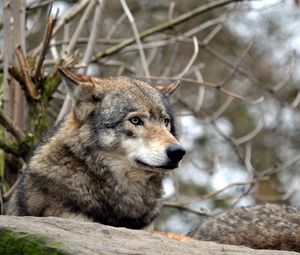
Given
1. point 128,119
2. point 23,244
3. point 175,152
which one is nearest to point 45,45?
point 128,119

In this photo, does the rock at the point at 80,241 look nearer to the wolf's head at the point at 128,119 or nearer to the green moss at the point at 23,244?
the green moss at the point at 23,244

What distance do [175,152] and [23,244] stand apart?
205 centimetres

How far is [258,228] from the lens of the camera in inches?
287

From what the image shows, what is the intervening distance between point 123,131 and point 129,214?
73 cm

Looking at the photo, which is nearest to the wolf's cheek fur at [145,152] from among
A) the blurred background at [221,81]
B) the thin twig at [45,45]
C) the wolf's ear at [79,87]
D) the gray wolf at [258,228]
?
the wolf's ear at [79,87]

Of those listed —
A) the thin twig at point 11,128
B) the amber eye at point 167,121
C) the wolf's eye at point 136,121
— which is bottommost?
the wolf's eye at point 136,121

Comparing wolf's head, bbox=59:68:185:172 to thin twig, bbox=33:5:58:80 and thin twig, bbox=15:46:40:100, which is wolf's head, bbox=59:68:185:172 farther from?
thin twig, bbox=15:46:40:100

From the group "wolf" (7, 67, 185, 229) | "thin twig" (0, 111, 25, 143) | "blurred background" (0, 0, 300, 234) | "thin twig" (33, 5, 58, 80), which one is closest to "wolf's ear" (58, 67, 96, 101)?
"wolf" (7, 67, 185, 229)

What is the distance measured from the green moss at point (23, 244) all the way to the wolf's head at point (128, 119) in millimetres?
1983

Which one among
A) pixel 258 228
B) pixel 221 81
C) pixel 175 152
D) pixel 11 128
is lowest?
pixel 258 228

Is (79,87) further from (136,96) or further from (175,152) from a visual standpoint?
(175,152)

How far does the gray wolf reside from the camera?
7.20 metres

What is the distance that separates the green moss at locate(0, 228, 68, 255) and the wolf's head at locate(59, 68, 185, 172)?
198 cm

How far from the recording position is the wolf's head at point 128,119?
698 centimetres
